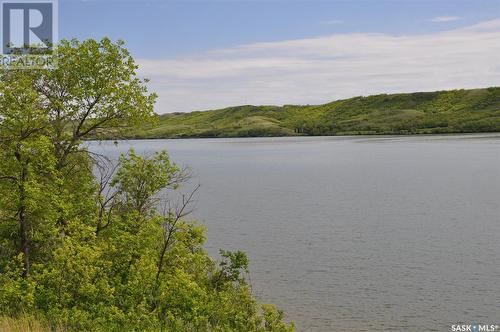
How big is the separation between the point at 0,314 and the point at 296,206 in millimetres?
44633

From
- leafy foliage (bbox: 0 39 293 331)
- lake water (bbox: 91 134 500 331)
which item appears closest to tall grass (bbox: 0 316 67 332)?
leafy foliage (bbox: 0 39 293 331)

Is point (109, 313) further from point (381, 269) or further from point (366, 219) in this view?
point (366, 219)

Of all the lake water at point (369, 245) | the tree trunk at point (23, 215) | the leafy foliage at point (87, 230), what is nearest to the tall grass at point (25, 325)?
the leafy foliage at point (87, 230)

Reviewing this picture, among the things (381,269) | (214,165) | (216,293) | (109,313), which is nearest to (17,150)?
(109,313)

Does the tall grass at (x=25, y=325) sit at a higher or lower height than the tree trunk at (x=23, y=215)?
lower

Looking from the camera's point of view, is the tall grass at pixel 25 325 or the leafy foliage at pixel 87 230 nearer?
the tall grass at pixel 25 325

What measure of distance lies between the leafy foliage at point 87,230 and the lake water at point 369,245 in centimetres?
709

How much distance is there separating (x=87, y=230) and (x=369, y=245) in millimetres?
26945

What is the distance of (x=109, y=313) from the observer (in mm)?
18375

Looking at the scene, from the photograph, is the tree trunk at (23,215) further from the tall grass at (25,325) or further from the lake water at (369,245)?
the lake water at (369,245)

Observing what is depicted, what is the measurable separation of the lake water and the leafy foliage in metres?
7.09

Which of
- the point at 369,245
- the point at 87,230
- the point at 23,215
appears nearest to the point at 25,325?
the point at 87,230

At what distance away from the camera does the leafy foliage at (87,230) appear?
1830 centimetres

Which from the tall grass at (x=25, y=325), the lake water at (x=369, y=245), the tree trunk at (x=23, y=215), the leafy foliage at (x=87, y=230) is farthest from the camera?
the lake water at (x=369, y=245)
